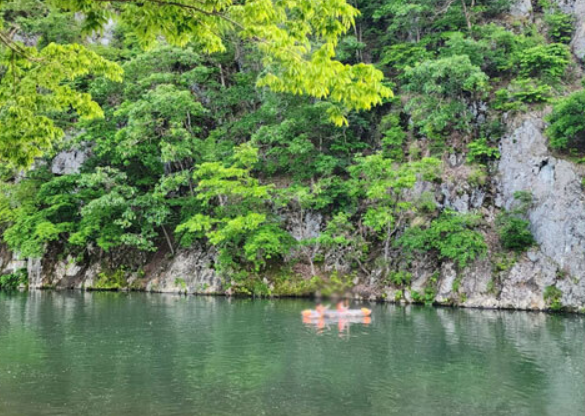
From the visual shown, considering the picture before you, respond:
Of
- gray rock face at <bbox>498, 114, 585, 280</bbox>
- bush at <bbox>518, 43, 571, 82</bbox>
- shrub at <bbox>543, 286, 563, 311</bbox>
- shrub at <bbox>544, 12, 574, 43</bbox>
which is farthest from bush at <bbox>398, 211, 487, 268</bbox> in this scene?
shrub at <bbox>544, 12, 574, 43</bbox>

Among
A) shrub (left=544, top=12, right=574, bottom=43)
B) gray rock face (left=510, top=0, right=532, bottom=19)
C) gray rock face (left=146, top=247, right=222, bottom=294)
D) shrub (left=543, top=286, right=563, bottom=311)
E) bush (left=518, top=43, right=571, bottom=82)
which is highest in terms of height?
gray rock face (left=510, top=0, right=532, bottom=19)

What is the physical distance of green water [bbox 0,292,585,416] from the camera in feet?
30.1

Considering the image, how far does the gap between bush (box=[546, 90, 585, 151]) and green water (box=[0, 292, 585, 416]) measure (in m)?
8.81

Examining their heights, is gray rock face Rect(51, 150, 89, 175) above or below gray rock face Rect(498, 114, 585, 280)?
above

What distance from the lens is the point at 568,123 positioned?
2342cm

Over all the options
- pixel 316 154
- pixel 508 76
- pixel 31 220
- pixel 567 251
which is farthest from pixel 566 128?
pixel 31 220

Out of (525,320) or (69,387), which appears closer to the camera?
(69,387)

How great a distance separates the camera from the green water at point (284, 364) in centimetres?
918

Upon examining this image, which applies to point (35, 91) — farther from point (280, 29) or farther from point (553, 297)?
point (553, 297)

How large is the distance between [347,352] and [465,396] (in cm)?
421

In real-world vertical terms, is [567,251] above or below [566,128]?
below

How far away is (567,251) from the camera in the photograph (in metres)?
22.5

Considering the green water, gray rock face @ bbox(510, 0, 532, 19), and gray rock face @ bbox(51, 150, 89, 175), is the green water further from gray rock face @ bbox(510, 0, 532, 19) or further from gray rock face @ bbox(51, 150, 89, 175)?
gray rock face @ bbox(510, 0, 532, 19)

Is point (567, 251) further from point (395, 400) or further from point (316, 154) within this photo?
point (395, 400)
